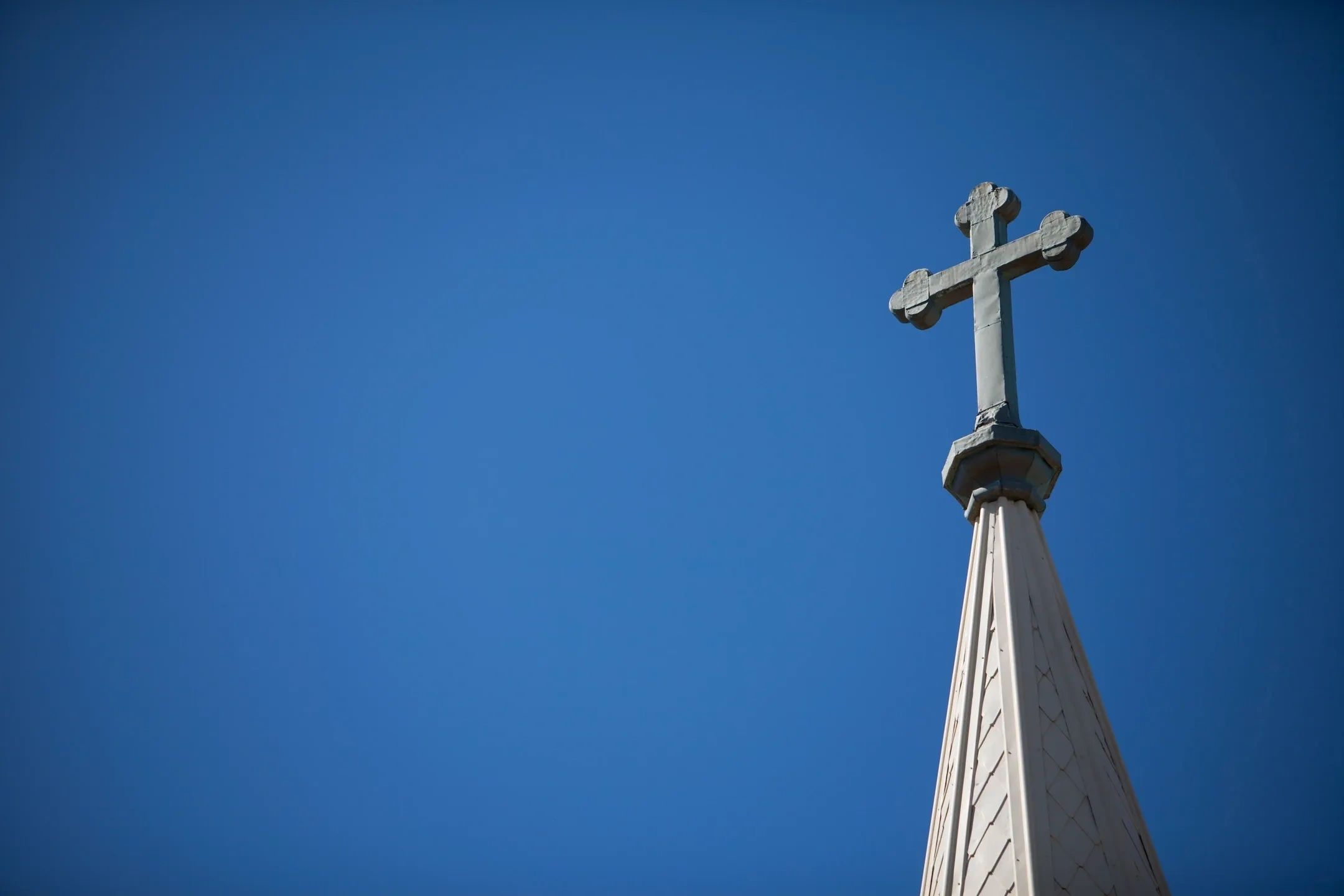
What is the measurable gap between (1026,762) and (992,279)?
3.99 meters

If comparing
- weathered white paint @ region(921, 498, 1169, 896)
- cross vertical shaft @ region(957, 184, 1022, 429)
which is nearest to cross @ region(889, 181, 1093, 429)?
cross vertical shaft @ region(957, 184, 1022, 429)

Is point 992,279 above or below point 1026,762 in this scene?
above

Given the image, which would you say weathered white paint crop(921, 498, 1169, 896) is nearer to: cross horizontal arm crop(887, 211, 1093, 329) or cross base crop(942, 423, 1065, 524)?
cross base crop(942, 423, 1065, 524)

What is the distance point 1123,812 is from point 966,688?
3.59ft

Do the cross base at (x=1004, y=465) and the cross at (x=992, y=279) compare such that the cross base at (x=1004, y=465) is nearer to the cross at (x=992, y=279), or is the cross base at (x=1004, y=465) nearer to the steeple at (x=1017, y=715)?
the steeple at (x=1017, y=715)

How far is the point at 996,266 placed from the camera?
32.9ft

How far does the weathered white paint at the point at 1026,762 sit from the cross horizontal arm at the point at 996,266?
2.30 metres

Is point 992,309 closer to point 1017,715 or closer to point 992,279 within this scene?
point 992,279

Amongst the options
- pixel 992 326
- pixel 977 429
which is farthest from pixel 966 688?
pixel 992 326

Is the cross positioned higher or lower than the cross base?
higher

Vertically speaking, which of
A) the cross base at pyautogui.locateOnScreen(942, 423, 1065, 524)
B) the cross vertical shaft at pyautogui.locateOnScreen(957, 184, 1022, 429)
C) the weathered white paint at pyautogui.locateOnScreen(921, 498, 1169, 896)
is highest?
the cross vertical shaft at pyautogui.locateOnScreen(957, 184, 1022, 429)

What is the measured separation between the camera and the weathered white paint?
6852mm

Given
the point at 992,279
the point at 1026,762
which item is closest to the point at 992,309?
the point at 992,279

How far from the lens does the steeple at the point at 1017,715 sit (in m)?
6.89
